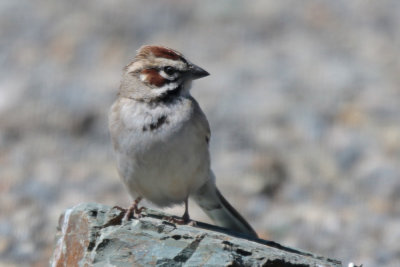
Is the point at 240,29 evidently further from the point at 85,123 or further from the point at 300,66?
the point at 85,123

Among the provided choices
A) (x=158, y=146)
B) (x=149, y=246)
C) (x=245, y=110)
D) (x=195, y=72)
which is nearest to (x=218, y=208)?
(x=158, y=146)

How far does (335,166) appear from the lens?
28.2ft

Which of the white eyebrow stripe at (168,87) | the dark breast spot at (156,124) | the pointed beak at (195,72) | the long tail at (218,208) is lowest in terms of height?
the long tail at (218,208)

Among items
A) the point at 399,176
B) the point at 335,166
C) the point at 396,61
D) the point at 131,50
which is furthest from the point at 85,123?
the point at 396,61

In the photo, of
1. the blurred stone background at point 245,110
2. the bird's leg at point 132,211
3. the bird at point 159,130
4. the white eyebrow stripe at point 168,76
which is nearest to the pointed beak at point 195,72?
the bird at point 159,130

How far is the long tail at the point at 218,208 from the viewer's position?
591 cm

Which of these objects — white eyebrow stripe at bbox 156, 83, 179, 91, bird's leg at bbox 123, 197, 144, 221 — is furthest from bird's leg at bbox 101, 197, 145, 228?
white eyebrow stripe at bbox 156, 83, 179, 91

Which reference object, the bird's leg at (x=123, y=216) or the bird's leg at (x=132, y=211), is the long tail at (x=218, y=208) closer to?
the bird's leg at (x=132, y=211)

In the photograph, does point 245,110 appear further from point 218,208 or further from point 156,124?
point 156,124

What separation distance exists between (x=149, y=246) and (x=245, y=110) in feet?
16.9

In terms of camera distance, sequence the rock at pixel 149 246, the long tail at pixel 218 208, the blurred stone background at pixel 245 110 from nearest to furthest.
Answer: the rock at pixel 149 246, the long tail at pixel 218 208, the blurred stone background at pixel 245 110

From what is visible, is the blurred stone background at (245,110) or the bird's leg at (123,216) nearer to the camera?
the bird's leg at (123,216)

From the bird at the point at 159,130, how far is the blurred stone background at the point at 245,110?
5.49ft

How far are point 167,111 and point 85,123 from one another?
4164 mm
